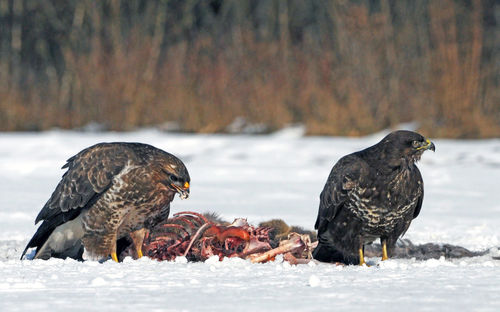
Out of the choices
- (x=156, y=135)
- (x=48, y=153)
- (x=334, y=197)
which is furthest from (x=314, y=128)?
(x=334, y=197)

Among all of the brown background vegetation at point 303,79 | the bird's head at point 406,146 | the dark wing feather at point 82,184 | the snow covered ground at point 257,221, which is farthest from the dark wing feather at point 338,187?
the brown background vegetation at point 303,79

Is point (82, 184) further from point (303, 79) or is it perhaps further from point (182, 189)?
point (303, 79)

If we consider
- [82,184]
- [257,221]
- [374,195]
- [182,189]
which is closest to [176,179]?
[182,189]

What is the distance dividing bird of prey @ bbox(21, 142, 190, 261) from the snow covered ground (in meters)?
0.34

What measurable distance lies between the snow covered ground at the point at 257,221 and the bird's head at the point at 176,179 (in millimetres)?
415

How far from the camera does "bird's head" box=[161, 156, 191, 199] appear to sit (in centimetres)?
523

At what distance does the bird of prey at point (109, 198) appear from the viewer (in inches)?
208

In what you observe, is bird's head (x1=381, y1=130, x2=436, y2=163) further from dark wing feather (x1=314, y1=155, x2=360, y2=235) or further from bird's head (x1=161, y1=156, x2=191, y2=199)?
bird's head (x1=161, y1=156, x2=191, y2=199)

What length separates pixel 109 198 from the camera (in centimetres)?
534

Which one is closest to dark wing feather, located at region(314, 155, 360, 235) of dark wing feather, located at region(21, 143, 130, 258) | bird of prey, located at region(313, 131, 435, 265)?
bird of prey, located at region(313, 131, 435, 265)

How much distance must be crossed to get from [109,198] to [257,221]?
7.14ft

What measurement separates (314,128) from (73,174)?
30.2ft

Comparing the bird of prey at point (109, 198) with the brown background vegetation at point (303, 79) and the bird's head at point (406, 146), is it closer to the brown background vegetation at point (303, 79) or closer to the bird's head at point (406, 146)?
the bird's head at point (406, 146)

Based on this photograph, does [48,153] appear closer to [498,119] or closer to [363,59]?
[363,59]
